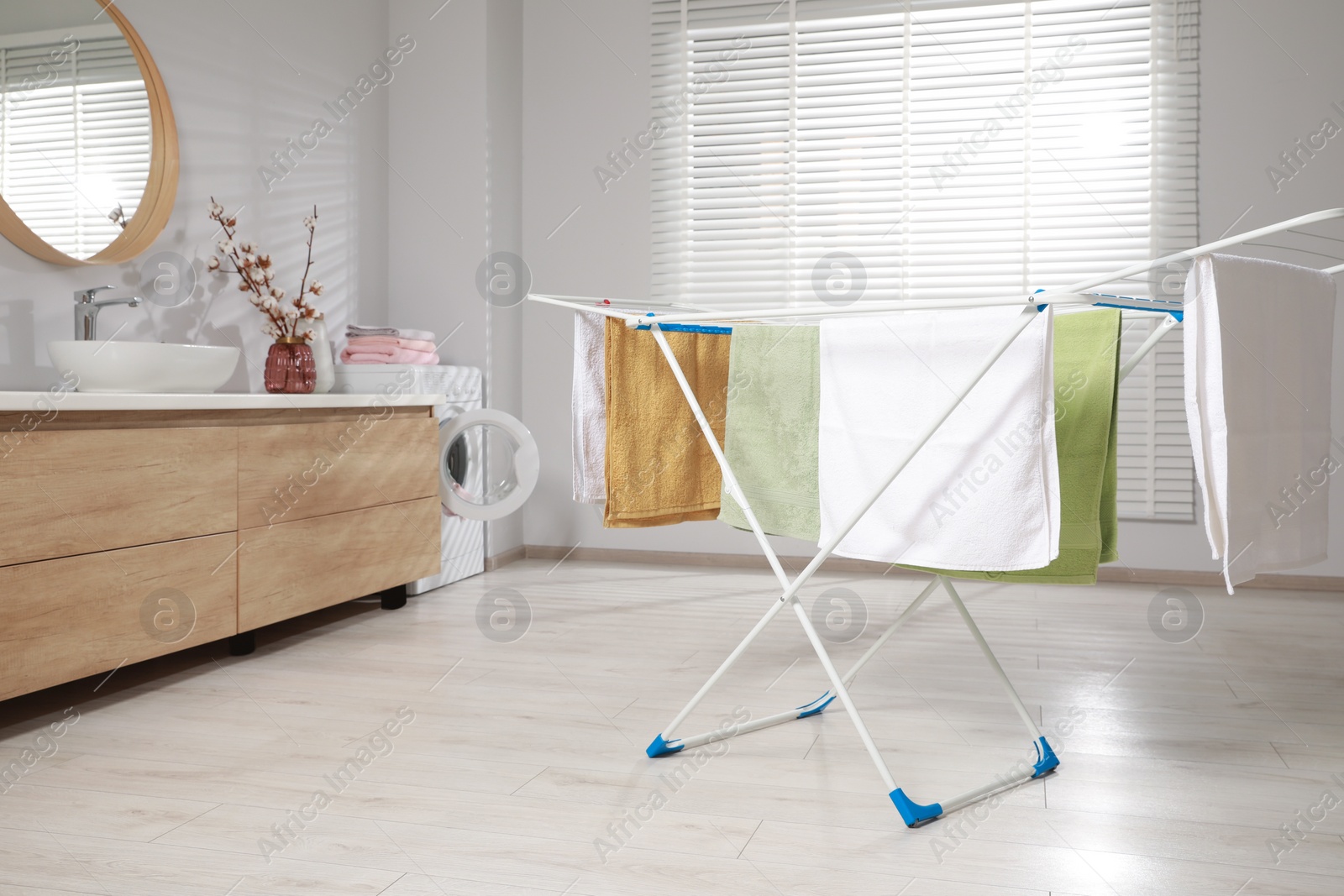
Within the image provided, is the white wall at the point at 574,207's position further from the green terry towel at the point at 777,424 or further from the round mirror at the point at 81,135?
the green terry towel at the point at 777,424

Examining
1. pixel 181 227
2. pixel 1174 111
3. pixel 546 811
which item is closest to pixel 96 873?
pixel 546 811

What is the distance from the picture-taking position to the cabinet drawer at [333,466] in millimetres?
2689

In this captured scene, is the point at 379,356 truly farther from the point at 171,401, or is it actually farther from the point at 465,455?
the point at 171,401

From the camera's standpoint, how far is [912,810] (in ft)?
5.35

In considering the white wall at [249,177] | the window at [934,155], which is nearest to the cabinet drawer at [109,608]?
the white wall at [249,177]

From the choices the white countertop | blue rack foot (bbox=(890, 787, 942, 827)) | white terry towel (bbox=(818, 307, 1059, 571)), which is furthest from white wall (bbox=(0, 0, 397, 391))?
blue rack foot (bbox=(890, 787, 942, 827))

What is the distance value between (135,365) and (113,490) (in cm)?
38

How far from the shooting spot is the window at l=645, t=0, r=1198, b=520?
12.8 feet

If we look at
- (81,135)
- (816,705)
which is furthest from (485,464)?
(816,705)

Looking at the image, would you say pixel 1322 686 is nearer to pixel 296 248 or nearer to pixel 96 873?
pixel 96 873

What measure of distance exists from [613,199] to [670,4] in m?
0.90

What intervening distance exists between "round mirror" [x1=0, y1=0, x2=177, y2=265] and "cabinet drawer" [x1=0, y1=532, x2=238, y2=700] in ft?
3.06

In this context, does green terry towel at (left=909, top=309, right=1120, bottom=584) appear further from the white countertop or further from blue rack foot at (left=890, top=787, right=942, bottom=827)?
the white countertop

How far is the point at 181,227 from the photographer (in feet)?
10.1
